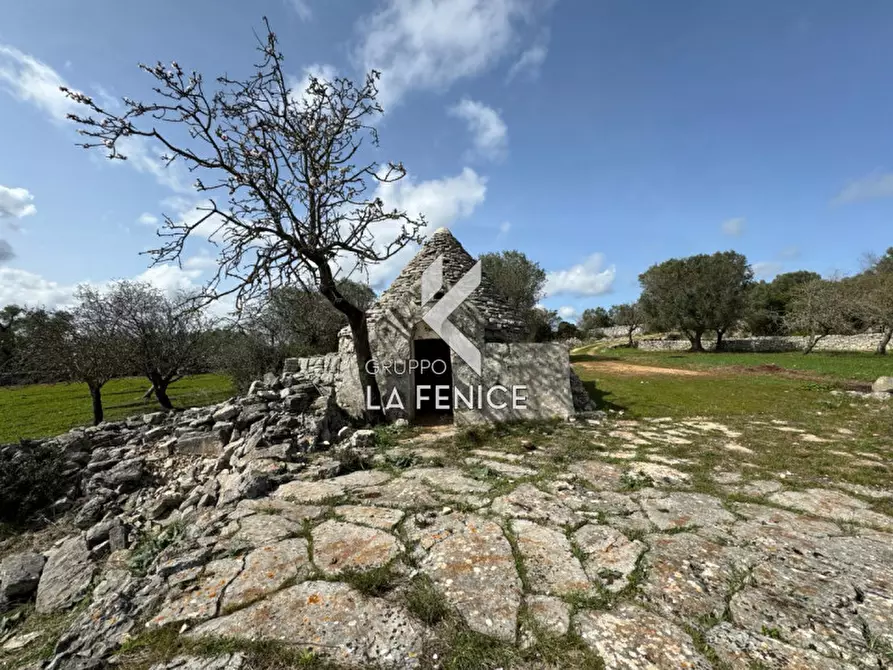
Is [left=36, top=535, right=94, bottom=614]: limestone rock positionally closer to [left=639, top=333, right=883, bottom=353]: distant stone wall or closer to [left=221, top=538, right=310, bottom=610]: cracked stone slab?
[left=221, top=538, right=310, bottom=610]: cracked stone slab

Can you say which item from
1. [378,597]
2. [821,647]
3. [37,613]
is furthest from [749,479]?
[37,613]

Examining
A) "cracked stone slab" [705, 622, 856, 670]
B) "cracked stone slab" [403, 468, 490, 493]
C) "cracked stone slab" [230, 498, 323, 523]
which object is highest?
"cracked stone slab" [230, 498, 323, 523]

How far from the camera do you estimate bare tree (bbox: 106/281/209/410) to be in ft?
46.4

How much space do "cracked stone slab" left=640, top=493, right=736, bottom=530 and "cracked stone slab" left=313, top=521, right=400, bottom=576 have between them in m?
2.45

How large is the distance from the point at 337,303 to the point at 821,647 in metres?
7.54

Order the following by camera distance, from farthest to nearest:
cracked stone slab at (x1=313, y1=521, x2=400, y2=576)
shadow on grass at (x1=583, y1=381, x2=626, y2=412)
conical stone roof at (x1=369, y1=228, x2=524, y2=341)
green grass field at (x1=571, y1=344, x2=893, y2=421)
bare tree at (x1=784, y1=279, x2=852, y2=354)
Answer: bare tree at (x1=784, y1=279, x2=852, y2=354) → shadow on grass at (x1=583, y1=381, x2=626, y2=412) → green grass field at (x1=571, y1=344, x2=893, y2=421) → conical stone roof at (x1=369, y1=228, x2=524, y2=341) → cracked stone slab at (x1=313, y1=521, x2=400, y2=576)

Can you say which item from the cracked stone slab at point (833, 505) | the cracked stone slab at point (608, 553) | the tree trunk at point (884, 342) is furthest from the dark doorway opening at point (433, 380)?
the tree trunk at point (884, 342)

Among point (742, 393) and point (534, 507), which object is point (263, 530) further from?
point (742, 393)

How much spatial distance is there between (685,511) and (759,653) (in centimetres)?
190

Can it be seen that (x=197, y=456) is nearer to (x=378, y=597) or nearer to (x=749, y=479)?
(x=378, y=597)

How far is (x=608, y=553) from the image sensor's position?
2900 millimetres

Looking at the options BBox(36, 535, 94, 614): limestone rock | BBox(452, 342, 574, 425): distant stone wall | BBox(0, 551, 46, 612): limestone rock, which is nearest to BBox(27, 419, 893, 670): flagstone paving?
BBox(36, 535, 94, 614): limestone rock

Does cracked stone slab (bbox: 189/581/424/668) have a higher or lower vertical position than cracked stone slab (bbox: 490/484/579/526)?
higher

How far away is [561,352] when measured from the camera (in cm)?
827
